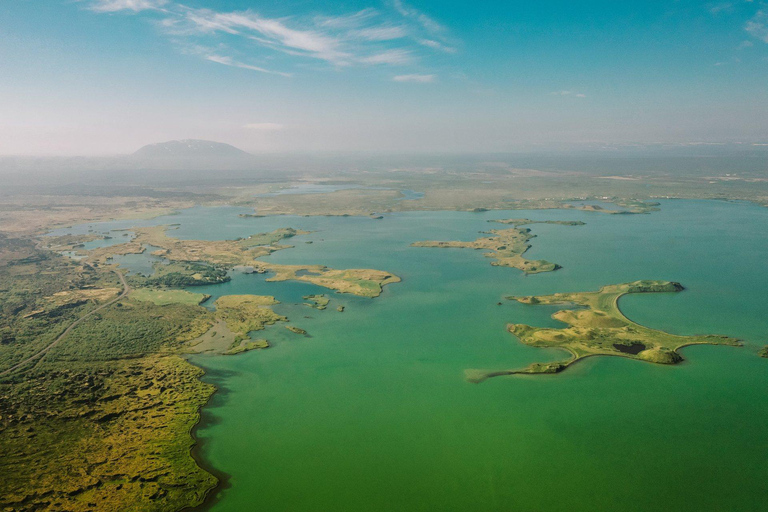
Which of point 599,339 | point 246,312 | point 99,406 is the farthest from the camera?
point 246,312

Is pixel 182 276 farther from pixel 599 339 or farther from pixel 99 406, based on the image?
pixel 599 339

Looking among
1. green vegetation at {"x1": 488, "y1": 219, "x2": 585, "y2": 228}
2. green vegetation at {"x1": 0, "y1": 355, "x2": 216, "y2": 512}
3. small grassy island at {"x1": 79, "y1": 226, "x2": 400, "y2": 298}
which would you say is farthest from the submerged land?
green vegetation at {"x1": 488, "y1": 219, "x2": 585, "y2": 228}

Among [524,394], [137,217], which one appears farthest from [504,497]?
[137,217]

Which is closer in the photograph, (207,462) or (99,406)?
(207,462)

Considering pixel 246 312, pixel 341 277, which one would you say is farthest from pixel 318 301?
pixel 341 277

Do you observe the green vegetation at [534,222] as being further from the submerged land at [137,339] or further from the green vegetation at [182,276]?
the green vegetation at [182,276]

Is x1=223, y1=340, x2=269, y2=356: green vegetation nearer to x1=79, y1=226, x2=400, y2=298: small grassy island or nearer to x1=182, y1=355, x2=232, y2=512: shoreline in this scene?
x1=182, y1=355, x2=232, y2=512: shoreline

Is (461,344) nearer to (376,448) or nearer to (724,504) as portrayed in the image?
(376,448)
